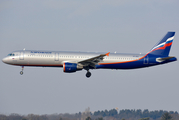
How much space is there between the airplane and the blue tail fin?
25.6 inches

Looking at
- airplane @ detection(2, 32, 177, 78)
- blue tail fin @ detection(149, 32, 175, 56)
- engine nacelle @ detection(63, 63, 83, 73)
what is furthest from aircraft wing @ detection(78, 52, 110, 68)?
blue tail fin @ detection(149, 32, 175, 56)

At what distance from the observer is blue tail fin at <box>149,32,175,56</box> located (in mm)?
53781

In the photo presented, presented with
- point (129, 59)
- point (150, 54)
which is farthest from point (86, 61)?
point (150, 54)

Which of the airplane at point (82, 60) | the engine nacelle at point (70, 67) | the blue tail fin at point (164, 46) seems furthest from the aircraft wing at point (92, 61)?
the blue tail fin at point (164, 46)

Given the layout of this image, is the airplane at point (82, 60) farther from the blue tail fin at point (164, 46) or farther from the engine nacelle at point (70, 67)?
the blue tail fin at point (164, 46)

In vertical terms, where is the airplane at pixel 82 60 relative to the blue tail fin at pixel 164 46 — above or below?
below

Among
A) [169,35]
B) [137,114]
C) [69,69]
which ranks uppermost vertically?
[169,35]

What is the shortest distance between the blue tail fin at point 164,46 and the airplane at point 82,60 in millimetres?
651

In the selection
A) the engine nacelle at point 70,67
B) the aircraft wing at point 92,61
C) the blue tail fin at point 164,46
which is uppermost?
the blue tail fin at point 164,46

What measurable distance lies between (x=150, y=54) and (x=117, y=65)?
670cm

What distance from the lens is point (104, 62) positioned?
50406 mm

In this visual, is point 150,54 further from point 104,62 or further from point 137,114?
point 137,114

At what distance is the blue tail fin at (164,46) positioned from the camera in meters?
53.8

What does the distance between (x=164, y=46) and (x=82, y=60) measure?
16180 millimetres
